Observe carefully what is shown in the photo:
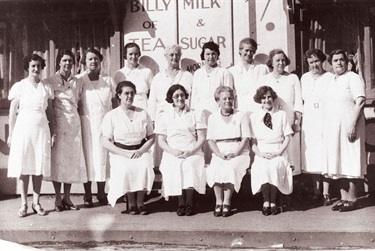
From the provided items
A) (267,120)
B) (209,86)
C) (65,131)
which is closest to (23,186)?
(65,131)

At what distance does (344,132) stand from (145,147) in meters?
1.90

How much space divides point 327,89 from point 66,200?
9.31 feet

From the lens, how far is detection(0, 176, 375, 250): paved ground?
423cm

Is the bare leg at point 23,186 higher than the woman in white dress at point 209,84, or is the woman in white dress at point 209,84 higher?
the woman in white dress at point 209,84

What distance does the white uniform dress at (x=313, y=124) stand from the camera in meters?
5.29

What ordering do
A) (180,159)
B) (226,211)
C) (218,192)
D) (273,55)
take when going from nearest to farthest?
(226,211), (218,192), (180,159), (273,55)

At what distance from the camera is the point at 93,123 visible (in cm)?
549

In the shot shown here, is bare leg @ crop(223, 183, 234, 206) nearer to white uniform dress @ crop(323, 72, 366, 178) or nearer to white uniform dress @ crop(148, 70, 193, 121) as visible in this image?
white uniform dress @ crop(323, 72, 366, 178)

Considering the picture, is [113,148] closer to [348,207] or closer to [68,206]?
[68,206]

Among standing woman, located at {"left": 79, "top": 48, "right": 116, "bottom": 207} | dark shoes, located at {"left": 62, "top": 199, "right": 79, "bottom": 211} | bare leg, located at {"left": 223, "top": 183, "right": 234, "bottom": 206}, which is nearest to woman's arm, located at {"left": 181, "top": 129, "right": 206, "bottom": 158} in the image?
bare leg, located at {"left": 223, "top": 183, "right": 234, "bottom": 206}

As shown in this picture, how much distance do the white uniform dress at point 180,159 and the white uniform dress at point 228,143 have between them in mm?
97

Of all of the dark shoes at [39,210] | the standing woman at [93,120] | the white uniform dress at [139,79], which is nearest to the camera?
the dark shoes at [39,210]

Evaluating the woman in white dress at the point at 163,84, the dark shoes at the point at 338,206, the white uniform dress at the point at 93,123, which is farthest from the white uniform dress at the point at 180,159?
the dark shoes at the point at 338,206

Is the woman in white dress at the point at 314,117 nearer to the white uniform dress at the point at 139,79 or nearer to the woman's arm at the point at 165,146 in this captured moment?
the woman's arm at the point at 165,146
